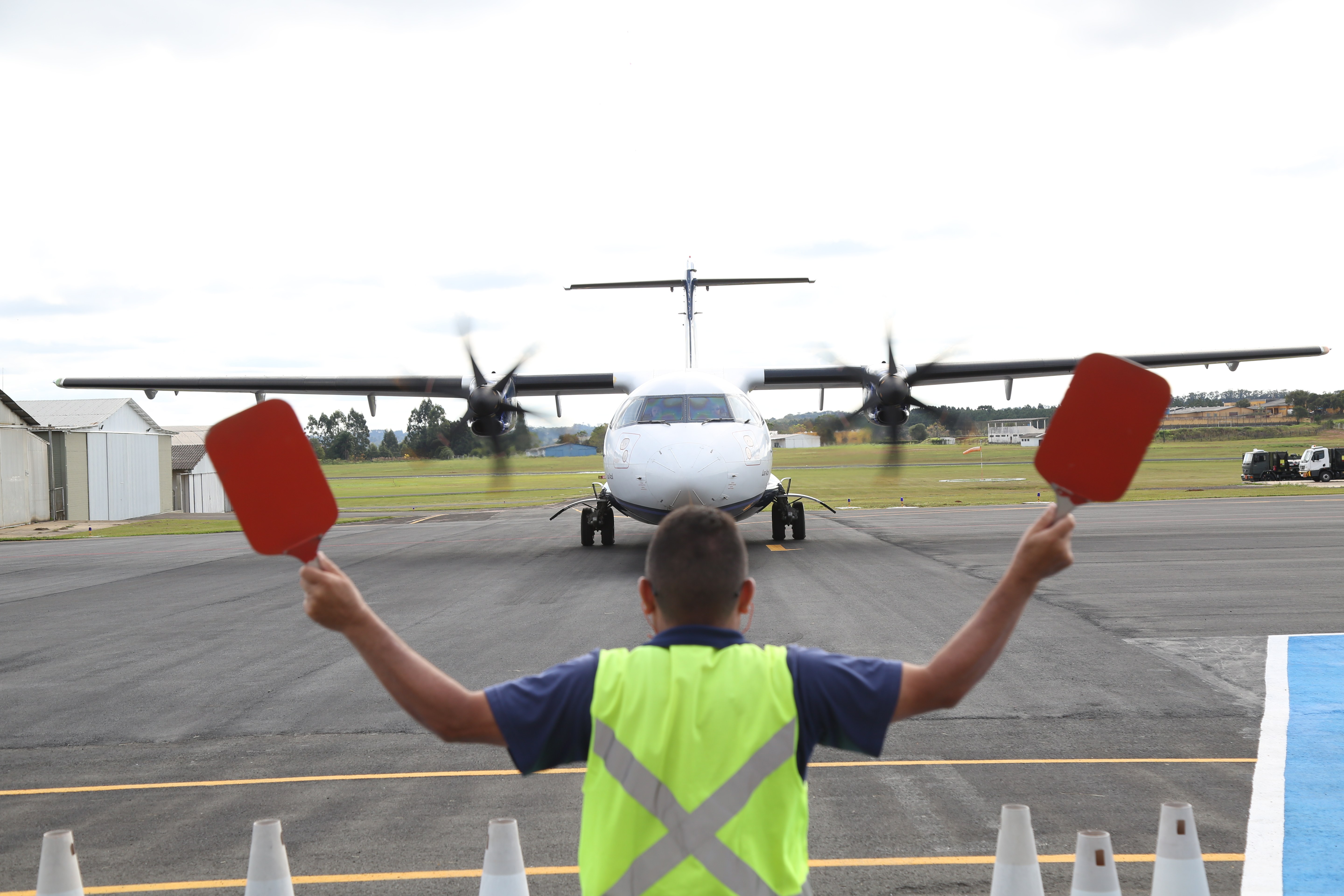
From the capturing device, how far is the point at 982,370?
23312 mm

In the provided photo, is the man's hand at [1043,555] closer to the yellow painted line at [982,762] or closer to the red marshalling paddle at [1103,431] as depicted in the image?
the red marshalling paddle at [1103,431]

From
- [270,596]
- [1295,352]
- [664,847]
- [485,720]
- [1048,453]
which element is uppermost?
[1295,352]

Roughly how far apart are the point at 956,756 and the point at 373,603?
8995mm

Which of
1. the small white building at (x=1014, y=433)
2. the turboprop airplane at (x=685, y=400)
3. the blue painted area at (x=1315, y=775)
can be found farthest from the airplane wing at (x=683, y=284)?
the small white building at (x=1014, y=433)

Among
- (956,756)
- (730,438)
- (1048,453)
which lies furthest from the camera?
(730,438)

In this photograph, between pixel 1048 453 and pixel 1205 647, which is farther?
pixel 1205 647

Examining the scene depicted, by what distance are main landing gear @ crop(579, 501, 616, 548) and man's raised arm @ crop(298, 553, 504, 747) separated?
17350 millimetres

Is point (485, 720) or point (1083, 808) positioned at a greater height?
point (485, 720)

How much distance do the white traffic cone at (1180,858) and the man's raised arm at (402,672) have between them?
255 centimetres

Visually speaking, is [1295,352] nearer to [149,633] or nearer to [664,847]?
[149,633]

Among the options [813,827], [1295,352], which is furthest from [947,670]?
[1295,352]

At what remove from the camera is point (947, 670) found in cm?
208

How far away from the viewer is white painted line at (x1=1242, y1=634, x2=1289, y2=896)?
4.16 metres

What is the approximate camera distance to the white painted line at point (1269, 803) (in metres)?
4.16
